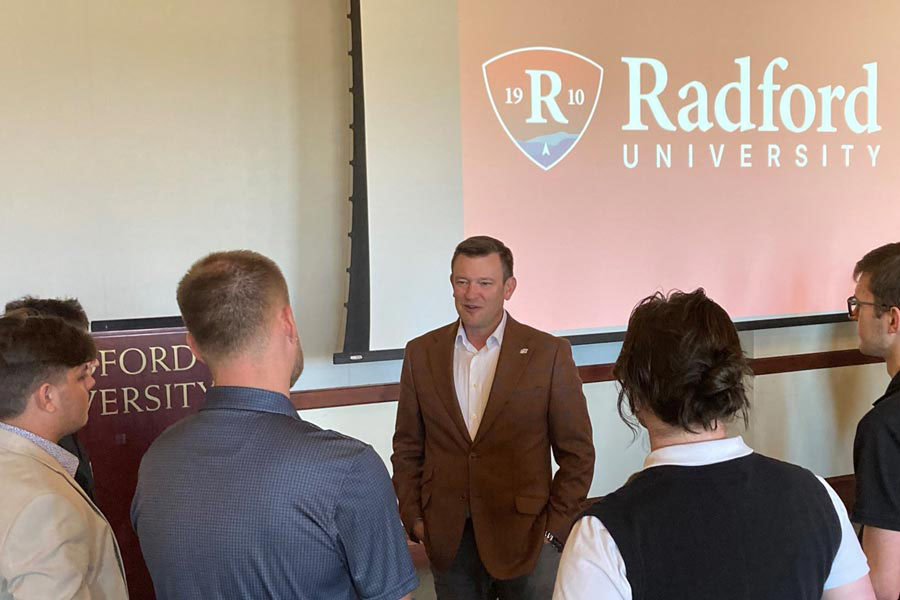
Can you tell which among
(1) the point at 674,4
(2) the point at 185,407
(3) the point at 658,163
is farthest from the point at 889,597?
(1) the point at 674,4

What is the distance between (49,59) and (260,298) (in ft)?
8.22

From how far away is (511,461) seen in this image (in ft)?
7.86

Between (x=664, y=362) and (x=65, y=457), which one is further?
(x=65, y=457)

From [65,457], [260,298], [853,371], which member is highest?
[260,298]

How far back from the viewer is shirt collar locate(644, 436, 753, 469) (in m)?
1.18

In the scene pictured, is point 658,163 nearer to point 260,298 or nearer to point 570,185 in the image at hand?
point 570,185

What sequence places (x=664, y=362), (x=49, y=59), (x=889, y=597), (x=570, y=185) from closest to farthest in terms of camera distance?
1. (x=664, y=362)
2. (x=889, y=597)
3. (x=49, y=59)
4. (x=570, y=185)

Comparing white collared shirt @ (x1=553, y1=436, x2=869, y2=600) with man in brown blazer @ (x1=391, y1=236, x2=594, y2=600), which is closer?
white collared shirt @ (x1=553, y1=436, x2=869, y2=600)

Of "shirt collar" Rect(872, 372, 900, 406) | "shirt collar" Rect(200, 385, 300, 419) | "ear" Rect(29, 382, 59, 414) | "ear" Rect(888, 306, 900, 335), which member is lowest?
"shirt collar" Rect(872, 372, 900, 406)

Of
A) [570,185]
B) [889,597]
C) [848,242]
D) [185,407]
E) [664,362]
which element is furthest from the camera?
[848,242]

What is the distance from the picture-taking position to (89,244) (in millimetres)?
3285

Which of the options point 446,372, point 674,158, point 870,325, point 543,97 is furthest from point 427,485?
point 674,158

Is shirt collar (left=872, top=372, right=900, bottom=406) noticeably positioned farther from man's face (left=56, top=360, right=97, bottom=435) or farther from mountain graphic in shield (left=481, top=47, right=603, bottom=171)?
mountain graphic in shield (left=481, top=47, right=603, bottom=171)

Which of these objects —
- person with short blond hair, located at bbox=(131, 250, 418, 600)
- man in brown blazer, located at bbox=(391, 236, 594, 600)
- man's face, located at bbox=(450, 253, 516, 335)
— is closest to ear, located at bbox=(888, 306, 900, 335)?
man in brown blazer, located at bbox=(391, 236, 594, 600)
